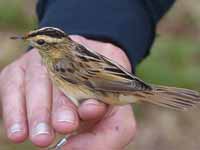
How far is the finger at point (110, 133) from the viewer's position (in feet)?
11.6

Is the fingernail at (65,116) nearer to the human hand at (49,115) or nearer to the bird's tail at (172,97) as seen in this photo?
the human hand at (49,115)

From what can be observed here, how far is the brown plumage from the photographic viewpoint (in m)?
3.57

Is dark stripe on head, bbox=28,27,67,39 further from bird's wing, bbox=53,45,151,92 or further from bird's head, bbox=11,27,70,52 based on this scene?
bird's wing, bbox=53,45,151,92

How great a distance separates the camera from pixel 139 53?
14.6 feet

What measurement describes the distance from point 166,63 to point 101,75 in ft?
10.8

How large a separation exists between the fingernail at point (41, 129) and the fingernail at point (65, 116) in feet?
0.20

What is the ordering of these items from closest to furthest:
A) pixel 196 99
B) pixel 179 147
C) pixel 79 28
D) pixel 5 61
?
1. pixel 196 99
2. pixel 79 28
3. pixel 179 147
4. pixel 5 61

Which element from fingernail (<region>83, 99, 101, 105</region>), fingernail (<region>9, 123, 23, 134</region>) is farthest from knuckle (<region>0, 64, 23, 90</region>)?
fingernail (<region>83, 99, 101, 105</region>)

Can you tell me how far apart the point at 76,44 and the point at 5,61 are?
323cm

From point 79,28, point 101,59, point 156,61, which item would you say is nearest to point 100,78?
point 101,59

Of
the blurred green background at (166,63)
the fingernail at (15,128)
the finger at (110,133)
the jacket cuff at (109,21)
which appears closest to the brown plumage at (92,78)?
the finger at (110,133)

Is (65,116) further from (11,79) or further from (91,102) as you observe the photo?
(11,79)

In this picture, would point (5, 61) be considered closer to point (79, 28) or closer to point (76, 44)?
point (79, 28)

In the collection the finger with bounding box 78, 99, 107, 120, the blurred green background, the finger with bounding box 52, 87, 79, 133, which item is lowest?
the blurred green background
